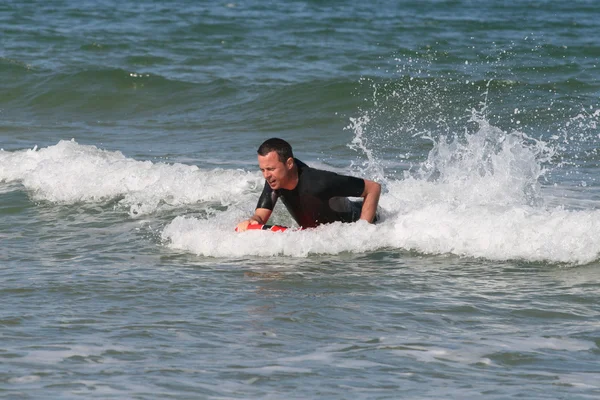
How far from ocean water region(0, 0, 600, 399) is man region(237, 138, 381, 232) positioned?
144 mm

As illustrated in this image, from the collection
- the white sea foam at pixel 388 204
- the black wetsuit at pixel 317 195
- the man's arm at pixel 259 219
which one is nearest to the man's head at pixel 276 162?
the black wetsuit at pixel 317 195

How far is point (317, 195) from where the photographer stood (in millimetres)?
8367

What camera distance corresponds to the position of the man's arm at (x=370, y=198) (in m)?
8.38

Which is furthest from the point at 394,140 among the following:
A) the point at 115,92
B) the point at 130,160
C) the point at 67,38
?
the point at 67,38

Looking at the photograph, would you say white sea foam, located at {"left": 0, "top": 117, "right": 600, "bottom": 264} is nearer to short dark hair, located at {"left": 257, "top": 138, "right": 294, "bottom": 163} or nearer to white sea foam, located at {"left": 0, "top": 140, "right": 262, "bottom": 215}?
white sea foam, located at {"left": 0, "top": 140, "right": 262, "bottom": 215}

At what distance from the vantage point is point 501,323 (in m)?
6.48

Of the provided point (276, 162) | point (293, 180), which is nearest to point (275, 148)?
point (276, 162)

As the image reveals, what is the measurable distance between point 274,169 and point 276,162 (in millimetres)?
Result: 57

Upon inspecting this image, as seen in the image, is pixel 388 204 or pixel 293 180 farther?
pixel 388 204

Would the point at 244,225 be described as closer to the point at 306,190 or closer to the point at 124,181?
the point at 306,190

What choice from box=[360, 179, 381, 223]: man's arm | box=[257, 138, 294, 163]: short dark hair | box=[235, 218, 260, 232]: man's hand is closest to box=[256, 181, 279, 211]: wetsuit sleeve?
box=[235, 218, 260, 232]: man's hand

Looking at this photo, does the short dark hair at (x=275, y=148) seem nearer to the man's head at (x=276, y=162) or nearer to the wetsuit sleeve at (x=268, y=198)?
the man's head at (x=276, y=162)

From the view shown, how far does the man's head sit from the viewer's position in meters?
7.95

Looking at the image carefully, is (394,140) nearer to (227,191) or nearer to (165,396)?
(227,191)
